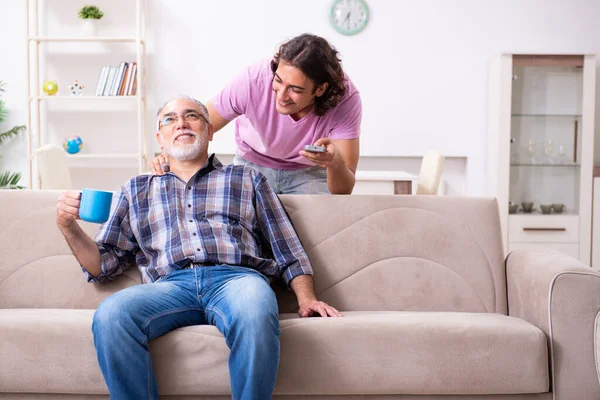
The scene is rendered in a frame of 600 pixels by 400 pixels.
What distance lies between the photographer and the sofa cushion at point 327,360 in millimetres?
1771

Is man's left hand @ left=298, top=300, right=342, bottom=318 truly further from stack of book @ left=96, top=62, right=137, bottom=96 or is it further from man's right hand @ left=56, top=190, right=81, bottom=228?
stack of book @ left=96, top=62, right=137, bottom=96

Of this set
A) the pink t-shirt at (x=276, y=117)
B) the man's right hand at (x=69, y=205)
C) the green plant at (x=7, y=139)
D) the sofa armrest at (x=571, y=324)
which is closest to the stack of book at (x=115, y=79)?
the green plant at (x=7, y=139)

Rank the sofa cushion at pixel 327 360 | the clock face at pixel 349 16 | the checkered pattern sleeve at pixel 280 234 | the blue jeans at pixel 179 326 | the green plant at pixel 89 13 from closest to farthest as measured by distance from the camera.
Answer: the blue jeans at pixel 179 326 < the sofa cushion at pixel 327 360 < the checkered pattern sleeve at pixel 280 234 < the green plant at pixel 89 13 < the clock face at pixel 349 16

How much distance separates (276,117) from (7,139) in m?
3.71

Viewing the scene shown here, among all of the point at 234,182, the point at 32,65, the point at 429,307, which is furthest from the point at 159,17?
the point at 429,307

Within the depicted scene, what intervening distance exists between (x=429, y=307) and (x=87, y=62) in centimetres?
407

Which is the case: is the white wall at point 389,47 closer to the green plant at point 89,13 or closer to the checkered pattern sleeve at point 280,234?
the green plant at point 89,13

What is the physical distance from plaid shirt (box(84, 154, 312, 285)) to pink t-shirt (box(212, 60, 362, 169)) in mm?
389

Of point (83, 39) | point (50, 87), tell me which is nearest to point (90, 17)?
point (83, 39)

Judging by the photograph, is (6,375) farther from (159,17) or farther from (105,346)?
(159,17)

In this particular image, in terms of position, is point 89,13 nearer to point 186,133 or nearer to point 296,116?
point 296,116

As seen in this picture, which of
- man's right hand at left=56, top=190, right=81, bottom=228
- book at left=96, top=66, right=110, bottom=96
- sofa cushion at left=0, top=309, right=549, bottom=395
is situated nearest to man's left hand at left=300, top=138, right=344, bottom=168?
sofa cushion at left=0, top=309, right=549, bottom=395

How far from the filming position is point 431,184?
382cm

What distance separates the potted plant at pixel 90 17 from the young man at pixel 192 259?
331 cm
